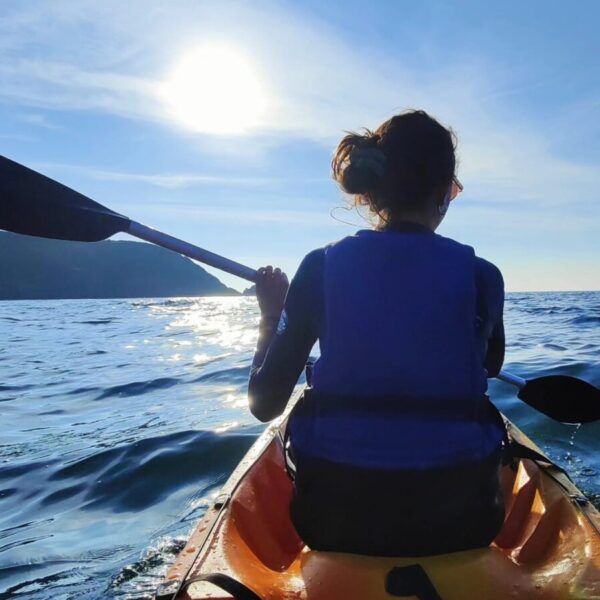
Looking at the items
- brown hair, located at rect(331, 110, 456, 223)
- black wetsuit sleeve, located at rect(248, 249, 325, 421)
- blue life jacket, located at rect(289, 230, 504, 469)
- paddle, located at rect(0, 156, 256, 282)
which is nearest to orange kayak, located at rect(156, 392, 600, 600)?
blue life jacket, located at rect(289, 230, 504, 469)

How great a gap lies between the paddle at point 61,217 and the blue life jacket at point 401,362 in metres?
1.76

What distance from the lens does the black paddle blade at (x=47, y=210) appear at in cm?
A: 395

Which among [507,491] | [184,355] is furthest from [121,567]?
[184,355]

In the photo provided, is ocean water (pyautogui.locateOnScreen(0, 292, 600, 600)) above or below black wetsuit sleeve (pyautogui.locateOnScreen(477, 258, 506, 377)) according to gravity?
below

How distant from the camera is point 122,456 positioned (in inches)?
226

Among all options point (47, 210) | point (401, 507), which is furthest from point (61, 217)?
point (401, 507)

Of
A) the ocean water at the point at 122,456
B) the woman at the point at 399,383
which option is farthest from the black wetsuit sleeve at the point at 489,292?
the ocean water at the point at 122,456

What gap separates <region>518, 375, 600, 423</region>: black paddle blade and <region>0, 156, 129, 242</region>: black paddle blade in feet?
9.86

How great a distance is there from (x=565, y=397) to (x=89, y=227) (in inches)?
135

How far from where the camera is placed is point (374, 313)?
80.2 inches

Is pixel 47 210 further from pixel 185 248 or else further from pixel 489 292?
pixel 489 292

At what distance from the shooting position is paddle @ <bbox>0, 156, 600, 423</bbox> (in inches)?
156

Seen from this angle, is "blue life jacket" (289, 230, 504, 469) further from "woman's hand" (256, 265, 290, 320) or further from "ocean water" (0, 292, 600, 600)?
"ocean water" (0, 292, 600, 600)

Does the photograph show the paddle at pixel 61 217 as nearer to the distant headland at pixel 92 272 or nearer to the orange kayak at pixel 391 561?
the orange kayak at pixel 391 561
